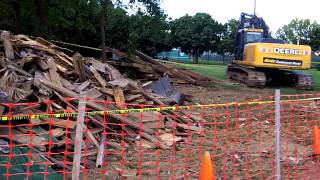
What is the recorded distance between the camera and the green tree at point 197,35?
3305 inches

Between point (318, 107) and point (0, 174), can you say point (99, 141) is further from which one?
point (318, 107)

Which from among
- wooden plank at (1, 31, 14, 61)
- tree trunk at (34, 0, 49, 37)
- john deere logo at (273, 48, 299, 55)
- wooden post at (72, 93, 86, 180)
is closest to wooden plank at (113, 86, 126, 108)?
wooden plank at (1, 31, 14, 61)

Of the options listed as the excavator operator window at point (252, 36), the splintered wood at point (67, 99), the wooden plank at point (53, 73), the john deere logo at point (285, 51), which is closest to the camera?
the splintered wood at point (67, 99)

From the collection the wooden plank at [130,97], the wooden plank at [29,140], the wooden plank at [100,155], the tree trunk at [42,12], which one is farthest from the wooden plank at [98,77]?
the tree trunk at [42,12]

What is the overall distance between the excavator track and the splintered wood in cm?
960

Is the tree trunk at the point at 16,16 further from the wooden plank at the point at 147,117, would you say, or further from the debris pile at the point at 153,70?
the wooden plank at the point at 147,117

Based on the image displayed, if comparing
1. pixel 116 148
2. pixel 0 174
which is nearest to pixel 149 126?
pixel 116 148

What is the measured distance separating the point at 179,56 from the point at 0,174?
82.6 m

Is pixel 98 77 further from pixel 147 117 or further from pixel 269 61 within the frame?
pixel 269 61

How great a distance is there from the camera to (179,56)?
87.9 metres

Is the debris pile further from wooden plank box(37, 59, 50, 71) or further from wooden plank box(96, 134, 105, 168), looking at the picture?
wooden plank box(96, 134, 105, 168)

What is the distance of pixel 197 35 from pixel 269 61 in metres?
64.4

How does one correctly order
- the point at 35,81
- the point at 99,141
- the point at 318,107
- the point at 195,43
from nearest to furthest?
the point at 99,141 < the point at 35,81 < the point at 318,107 < the point at 195,43

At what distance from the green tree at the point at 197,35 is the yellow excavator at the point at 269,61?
194 ft
